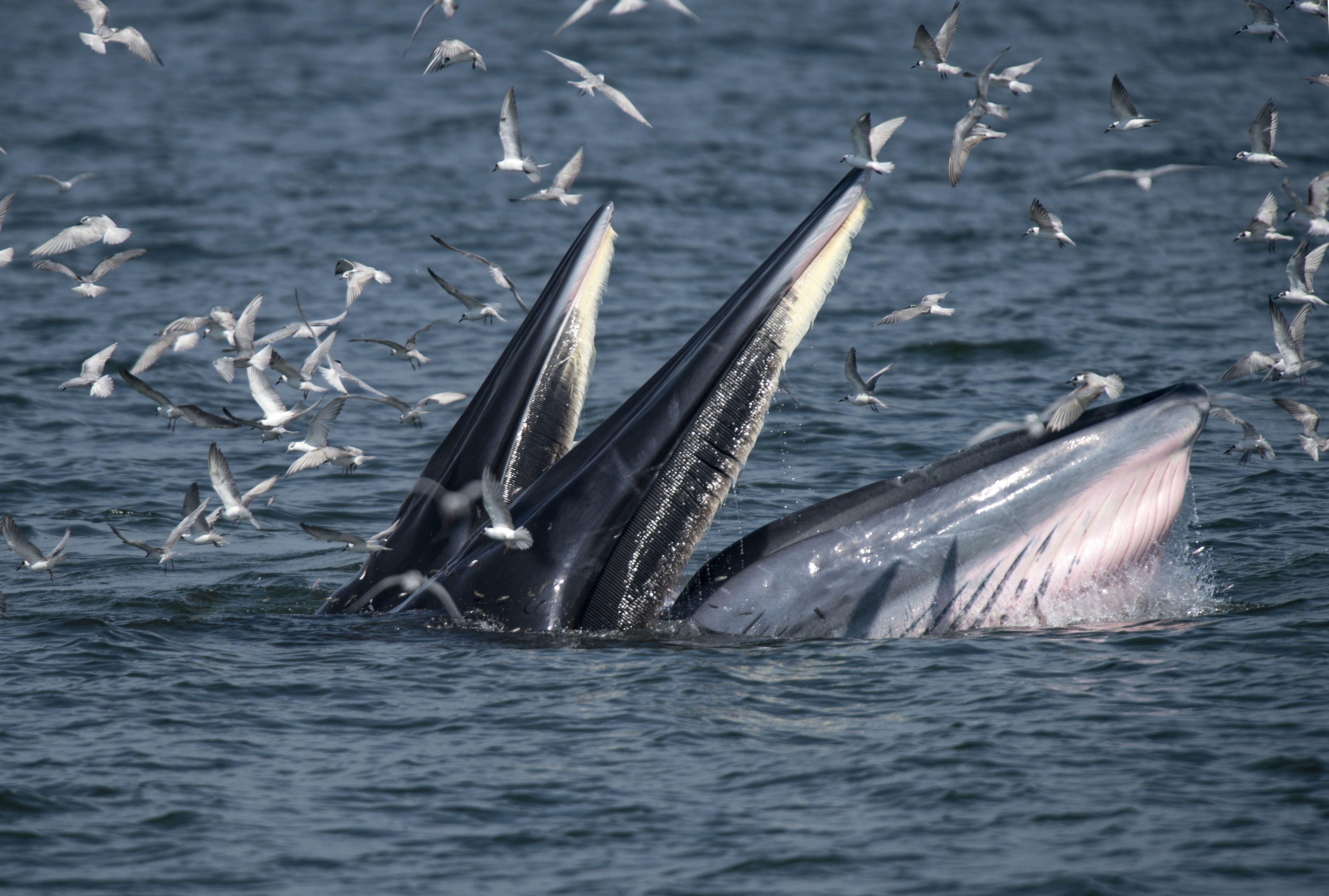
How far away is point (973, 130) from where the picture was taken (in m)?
13.2

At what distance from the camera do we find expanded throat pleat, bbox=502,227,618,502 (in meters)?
9.61

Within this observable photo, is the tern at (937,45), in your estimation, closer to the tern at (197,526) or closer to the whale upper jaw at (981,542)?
the whale upper jaw at (981,542)

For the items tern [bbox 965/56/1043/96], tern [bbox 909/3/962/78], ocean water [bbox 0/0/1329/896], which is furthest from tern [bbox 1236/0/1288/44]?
ocean water [bbox 0/0/1329/896]

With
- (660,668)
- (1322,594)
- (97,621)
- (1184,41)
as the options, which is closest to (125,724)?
(97,621)

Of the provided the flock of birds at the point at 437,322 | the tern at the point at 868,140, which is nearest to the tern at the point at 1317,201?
the flock of birds at the point at 437,322

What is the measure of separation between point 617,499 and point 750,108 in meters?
25.4

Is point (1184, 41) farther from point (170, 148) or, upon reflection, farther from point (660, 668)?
point (660, 668)

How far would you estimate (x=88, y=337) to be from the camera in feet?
64.7

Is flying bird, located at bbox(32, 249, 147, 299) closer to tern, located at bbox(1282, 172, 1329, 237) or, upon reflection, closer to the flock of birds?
A: the flock of birds

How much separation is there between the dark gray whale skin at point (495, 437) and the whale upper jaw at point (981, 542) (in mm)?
1469

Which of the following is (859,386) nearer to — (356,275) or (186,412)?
(356,275)

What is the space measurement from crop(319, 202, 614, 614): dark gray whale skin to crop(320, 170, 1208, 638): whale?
393 mm

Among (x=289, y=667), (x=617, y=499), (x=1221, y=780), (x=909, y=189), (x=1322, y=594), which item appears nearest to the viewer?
(x=1221, y=780)

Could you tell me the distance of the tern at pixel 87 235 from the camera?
13.6 metres
